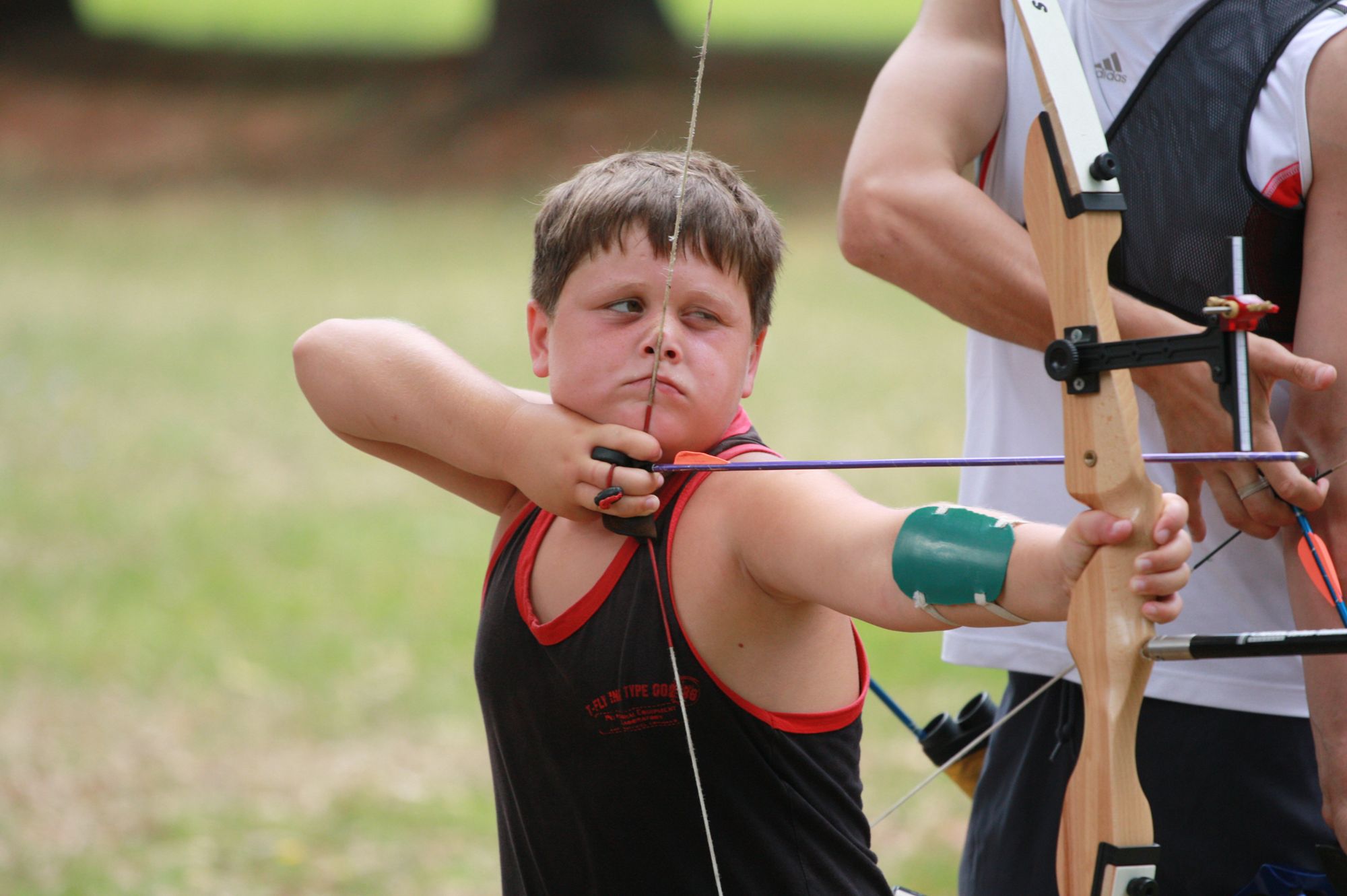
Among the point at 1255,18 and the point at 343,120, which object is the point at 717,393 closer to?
the point at 1255,18

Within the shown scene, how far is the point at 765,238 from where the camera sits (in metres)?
1.87

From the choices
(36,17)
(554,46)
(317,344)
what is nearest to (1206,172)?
(317,344)

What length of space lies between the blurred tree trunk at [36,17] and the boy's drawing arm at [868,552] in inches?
947

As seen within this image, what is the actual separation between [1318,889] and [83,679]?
14.6 feet

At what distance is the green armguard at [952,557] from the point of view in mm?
1371

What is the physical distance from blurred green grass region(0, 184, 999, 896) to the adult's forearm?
2.23 meters

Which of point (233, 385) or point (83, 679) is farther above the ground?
point (233, 385)

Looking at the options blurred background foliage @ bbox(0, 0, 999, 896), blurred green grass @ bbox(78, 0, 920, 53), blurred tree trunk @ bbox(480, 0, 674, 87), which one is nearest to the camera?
blurred background foliage @ bbox(0, 0, 999, 896)

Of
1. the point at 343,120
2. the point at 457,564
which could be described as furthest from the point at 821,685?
the point at 343,120

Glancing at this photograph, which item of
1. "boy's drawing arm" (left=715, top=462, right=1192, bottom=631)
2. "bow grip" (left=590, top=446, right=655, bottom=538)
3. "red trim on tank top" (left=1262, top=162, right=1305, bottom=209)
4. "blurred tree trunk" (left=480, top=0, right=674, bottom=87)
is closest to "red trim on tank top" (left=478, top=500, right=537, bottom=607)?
"bow grip" (left=590, top=446, right=655, bottom=538)

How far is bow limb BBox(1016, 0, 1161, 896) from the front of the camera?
4.41 ft

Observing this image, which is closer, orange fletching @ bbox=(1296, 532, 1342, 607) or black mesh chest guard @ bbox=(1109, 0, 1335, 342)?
orange fletching @ bbox=(1296, 532, 1342, 607)

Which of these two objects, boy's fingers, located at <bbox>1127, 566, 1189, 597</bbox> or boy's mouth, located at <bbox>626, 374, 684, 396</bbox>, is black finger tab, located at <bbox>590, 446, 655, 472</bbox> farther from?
boy's fingers, located at <bbox>1127, 566, 1189, 597</bbox>

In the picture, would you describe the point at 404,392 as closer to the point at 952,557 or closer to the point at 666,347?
the point at 666,347
